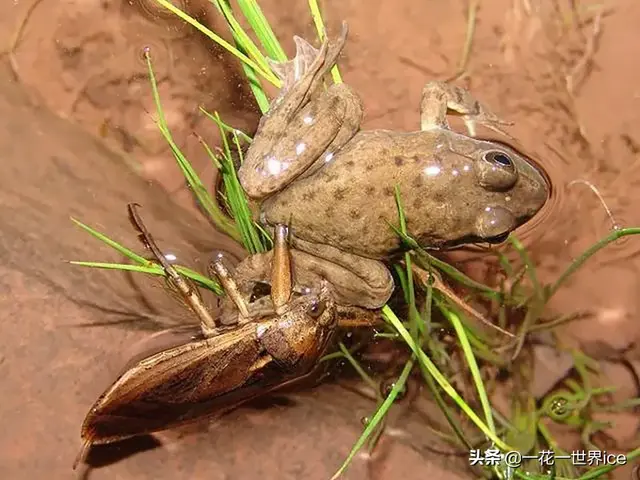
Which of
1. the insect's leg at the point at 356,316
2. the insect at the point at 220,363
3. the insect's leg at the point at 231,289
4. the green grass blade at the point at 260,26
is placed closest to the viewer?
the insect at the point at 220,363

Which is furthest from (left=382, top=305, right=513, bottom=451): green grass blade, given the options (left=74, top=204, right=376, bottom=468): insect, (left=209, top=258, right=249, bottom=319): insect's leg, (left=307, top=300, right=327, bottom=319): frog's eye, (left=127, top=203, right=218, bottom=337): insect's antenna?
(left=127, top=203, right=218, bottom=337): insect's antenna

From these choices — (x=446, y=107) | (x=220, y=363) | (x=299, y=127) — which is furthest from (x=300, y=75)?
(x=220, y=363)

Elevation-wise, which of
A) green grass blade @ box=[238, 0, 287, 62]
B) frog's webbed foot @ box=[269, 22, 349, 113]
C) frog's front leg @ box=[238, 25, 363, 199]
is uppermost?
green grass blade @ box=[238, 0, 287, 62]

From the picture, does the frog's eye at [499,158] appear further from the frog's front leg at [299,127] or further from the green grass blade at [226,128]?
the green grass blade at [226,128]

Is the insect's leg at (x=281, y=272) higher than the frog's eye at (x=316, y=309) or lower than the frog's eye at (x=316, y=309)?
higher

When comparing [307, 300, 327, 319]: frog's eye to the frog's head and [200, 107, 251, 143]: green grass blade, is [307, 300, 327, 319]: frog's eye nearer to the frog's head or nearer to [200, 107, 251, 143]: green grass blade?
the frog's head

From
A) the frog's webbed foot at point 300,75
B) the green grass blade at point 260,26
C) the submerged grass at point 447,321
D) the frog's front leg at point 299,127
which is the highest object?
the green grass blade at point 260,26

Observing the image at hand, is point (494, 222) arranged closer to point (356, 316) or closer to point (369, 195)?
point (369, 195)

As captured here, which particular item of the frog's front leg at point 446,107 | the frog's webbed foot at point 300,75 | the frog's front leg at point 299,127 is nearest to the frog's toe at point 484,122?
the frog's front leg at point 446,107
